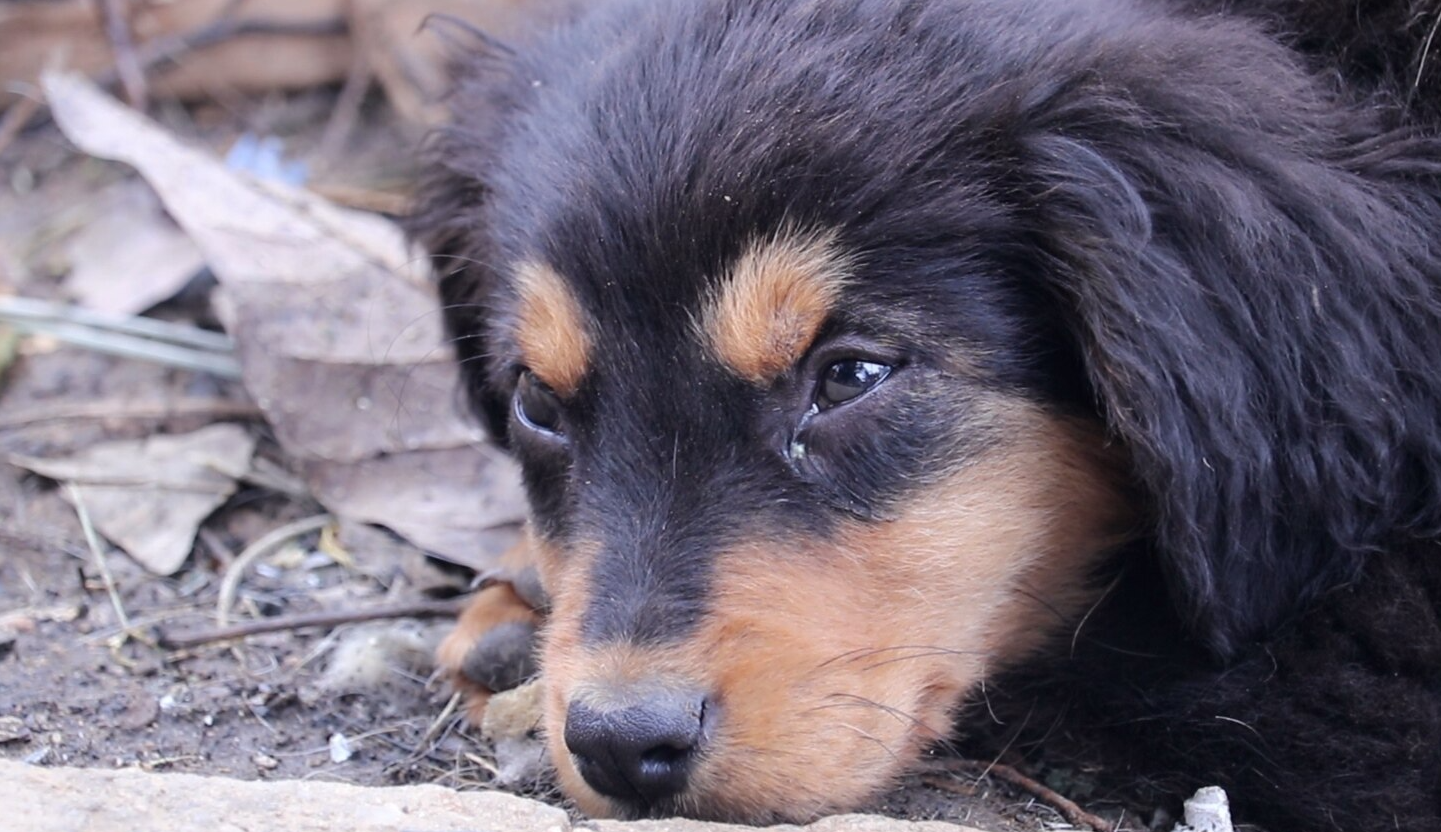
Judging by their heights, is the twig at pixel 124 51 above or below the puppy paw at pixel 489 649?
below

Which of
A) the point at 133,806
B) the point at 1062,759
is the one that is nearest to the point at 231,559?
the point at 133,806

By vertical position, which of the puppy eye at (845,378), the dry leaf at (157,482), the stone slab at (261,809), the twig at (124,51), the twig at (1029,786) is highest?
the puppy eye at (845,378)

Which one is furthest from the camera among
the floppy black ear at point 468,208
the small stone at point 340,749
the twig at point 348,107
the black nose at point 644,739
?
the twig at point 348,107

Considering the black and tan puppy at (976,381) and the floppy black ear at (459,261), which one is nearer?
the black and tan puppy at (976,381)

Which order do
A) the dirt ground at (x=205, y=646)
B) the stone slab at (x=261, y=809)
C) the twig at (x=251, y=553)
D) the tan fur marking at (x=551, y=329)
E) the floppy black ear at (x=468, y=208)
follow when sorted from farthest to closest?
1. the twig at (x=251, y=553)
2. the floppy black ear at (x=468, y=208)
3. the dirt ground at (x=205, y=646)
4. the tan fur marking at (x=551, y=329)
5. the stone slab at (x=261, y=809)

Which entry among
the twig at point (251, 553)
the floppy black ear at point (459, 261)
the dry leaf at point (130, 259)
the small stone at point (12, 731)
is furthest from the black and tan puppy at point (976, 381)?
the dry leaf at point (130, 259)

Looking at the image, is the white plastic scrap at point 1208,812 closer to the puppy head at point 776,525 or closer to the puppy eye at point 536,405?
the puppy head at point 776,525

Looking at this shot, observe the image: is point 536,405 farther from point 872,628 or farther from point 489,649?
point 872,628
